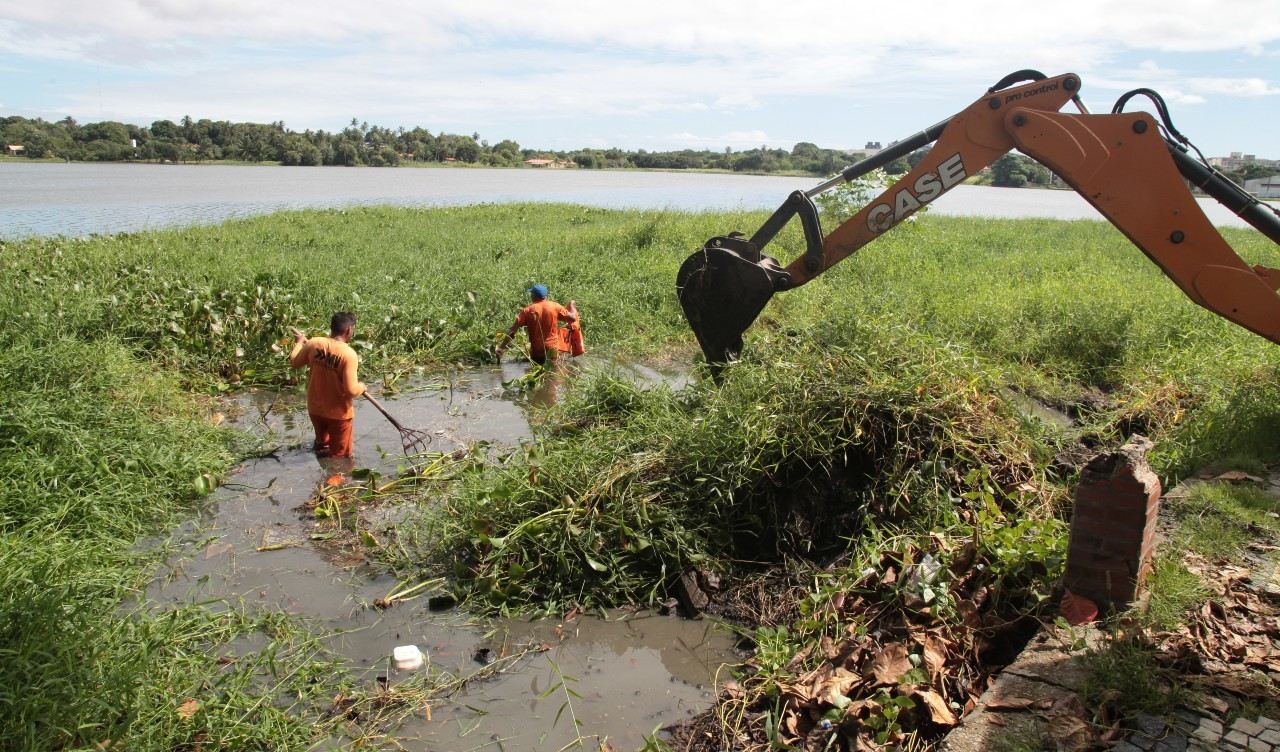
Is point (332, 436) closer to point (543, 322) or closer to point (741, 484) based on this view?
point (543, 322)

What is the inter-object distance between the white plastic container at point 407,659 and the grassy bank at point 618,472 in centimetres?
36

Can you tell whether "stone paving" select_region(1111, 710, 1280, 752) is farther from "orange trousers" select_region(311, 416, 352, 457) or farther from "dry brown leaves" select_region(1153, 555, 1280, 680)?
"orange trousers" select_region(311, 416, 352, 457)

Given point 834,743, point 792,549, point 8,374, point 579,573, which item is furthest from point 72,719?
point 8,374

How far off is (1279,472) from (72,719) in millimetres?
7447

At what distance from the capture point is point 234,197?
31141mm

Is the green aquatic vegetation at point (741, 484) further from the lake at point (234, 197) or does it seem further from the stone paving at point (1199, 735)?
the lake at point (234, 197)

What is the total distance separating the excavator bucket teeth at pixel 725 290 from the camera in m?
6.78

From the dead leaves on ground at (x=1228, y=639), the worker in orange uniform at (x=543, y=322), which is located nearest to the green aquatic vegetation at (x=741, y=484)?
the dead leaves on ground at (x=1228, y=639)

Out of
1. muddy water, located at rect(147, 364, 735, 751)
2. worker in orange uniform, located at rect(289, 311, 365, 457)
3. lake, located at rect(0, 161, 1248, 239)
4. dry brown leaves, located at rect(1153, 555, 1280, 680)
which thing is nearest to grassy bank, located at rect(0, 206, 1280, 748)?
muddy water, located at rect(147, 364, 735, 751)

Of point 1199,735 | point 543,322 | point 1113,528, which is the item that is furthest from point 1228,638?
point 543,322

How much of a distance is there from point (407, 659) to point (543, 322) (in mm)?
5674

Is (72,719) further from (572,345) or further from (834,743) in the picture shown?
(572,345)

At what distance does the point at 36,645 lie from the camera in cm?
368

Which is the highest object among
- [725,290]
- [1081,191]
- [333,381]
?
[1081,191]
